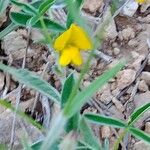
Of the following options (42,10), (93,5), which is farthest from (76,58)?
(93,5)

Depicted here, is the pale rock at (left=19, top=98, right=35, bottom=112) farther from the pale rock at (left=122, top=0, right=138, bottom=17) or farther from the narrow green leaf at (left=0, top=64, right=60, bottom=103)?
the pale rock at (left=122, top=0, right=138, bottom=17)

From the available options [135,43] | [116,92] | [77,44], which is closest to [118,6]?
[135,43]

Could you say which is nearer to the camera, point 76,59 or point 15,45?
point 76,59

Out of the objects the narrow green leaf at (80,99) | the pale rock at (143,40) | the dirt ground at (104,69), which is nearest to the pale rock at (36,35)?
the dirt ground at (104,69)

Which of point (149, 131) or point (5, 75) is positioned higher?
point (5, 75)

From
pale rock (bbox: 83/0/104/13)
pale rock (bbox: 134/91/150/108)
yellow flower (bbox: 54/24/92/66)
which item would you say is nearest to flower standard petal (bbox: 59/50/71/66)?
yellow flower (bbox: 54/24/92/66)

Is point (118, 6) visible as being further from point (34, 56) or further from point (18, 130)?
point (18, 130)

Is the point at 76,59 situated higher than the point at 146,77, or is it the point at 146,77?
the point at 76,59

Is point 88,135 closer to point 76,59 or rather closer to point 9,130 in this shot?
point 76,59

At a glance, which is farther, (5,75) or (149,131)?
(5,75)
